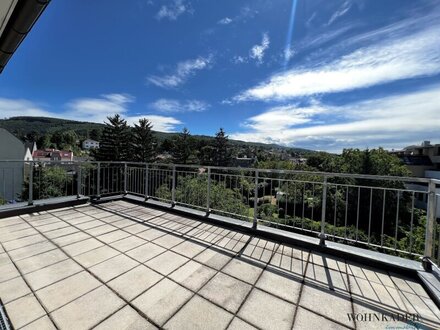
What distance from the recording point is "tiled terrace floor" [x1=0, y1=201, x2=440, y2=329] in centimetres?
154

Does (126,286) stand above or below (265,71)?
below

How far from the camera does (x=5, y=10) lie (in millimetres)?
2035

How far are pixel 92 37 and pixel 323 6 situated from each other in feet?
24.2

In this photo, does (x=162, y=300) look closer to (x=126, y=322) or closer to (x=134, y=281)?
(x=126, y=322)

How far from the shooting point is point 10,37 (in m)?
2.14

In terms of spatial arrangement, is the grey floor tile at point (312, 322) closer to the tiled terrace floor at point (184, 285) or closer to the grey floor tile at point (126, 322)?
the tiled terrace floor at point (184, 285)

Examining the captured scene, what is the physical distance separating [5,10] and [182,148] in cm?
3297

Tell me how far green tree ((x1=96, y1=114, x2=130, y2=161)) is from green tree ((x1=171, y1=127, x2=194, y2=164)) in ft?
29.9

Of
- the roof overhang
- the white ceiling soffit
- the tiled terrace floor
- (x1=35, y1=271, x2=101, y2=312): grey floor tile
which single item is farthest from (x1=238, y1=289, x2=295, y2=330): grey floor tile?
the white ceiling soffit

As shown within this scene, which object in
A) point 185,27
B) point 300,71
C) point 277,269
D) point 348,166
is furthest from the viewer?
point 348,166

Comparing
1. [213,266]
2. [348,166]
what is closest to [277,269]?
[213,266]

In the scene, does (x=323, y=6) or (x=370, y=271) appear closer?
(x=370, y=271)

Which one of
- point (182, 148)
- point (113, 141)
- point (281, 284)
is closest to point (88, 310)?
point (281, 284)

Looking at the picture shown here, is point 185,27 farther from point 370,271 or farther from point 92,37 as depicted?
point 370,271
